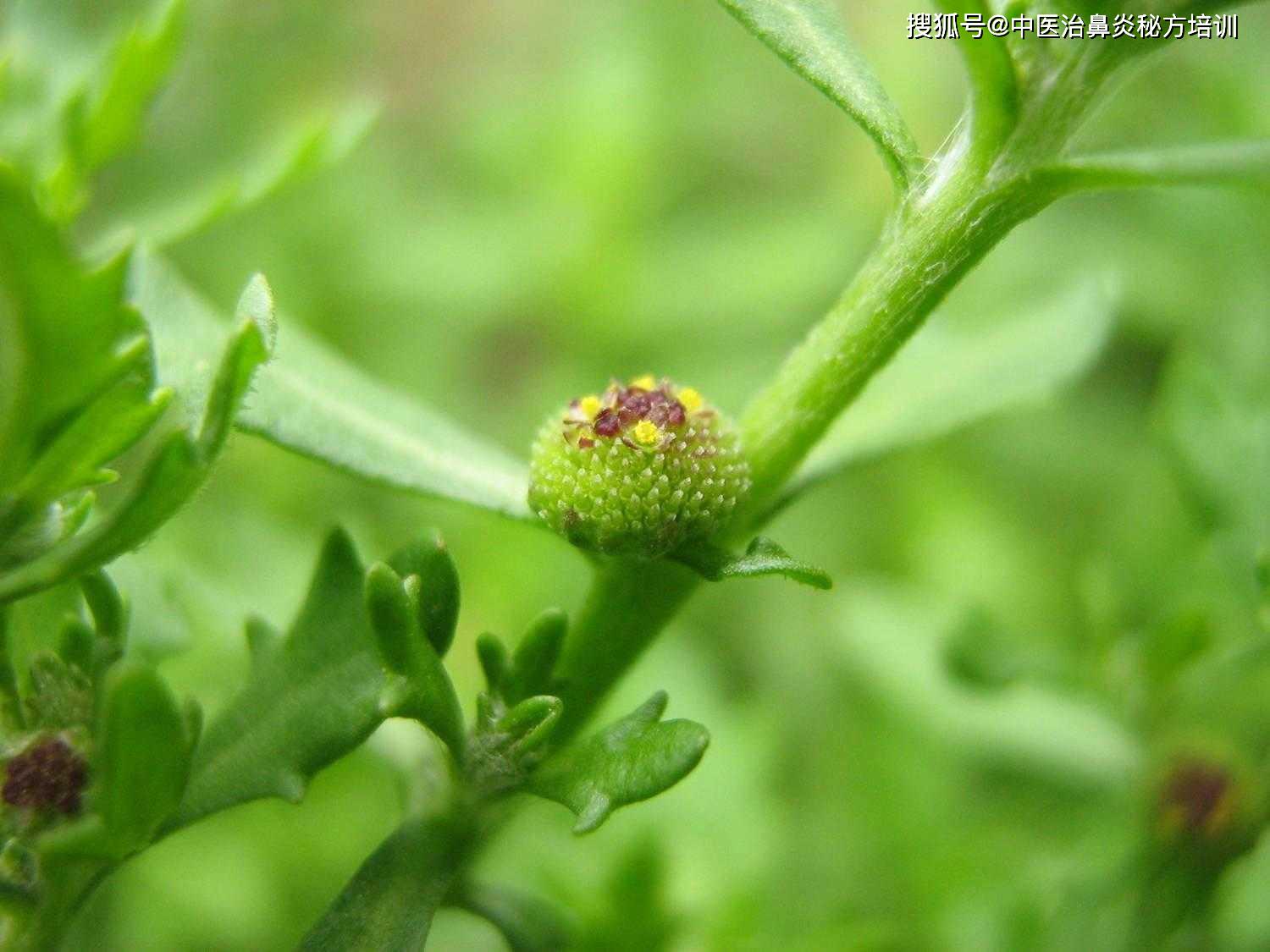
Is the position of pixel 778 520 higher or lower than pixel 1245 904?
lower

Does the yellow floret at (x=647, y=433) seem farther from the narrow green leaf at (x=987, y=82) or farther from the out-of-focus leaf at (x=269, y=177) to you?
the out-of-focus leaf at (x=269, y=177)

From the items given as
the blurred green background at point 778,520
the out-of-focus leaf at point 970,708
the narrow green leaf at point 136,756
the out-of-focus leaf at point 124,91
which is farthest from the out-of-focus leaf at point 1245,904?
the out-of-focus leaf at point 124,91

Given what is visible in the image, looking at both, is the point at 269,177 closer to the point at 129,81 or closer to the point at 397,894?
the point at 129,81

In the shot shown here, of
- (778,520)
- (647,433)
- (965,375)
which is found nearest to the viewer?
(647,433)

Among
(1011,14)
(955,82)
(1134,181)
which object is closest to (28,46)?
(1011,14)

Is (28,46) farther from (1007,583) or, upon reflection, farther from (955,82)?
(955,82)

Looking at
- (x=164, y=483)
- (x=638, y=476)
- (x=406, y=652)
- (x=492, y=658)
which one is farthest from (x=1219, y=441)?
(x=164, y=483)

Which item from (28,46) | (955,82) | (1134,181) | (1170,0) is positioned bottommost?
(955,82)
